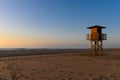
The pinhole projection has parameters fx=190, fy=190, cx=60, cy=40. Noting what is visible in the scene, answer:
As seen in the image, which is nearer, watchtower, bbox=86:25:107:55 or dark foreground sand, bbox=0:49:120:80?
dark foreground sand, bbox=0:49:120:80

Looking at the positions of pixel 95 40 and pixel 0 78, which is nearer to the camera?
pixel 0 78

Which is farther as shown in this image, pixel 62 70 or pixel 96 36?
pixel 96 36

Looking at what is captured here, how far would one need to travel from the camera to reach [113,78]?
43.4ft

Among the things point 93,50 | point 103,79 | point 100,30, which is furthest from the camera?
point 93,50

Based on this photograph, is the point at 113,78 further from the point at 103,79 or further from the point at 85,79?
the point at 85,79

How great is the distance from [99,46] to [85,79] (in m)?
26.7

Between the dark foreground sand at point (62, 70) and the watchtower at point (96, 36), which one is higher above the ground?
the watchtower at point (96, 36)

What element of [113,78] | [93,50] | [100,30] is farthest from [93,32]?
[113,78]

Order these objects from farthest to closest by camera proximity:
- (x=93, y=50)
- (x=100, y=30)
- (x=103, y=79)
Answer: (x=93, y=50) → (x=100, y=30) → (x=103, y=79)

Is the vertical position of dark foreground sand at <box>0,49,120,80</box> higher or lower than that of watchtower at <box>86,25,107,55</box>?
lower

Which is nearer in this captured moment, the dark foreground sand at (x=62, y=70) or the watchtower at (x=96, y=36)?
the dark foreground sand at (x=62, y=70)

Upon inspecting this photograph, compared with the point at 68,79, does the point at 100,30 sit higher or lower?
higher

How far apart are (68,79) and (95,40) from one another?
84.1ft

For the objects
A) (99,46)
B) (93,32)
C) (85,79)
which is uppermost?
(93,32)
